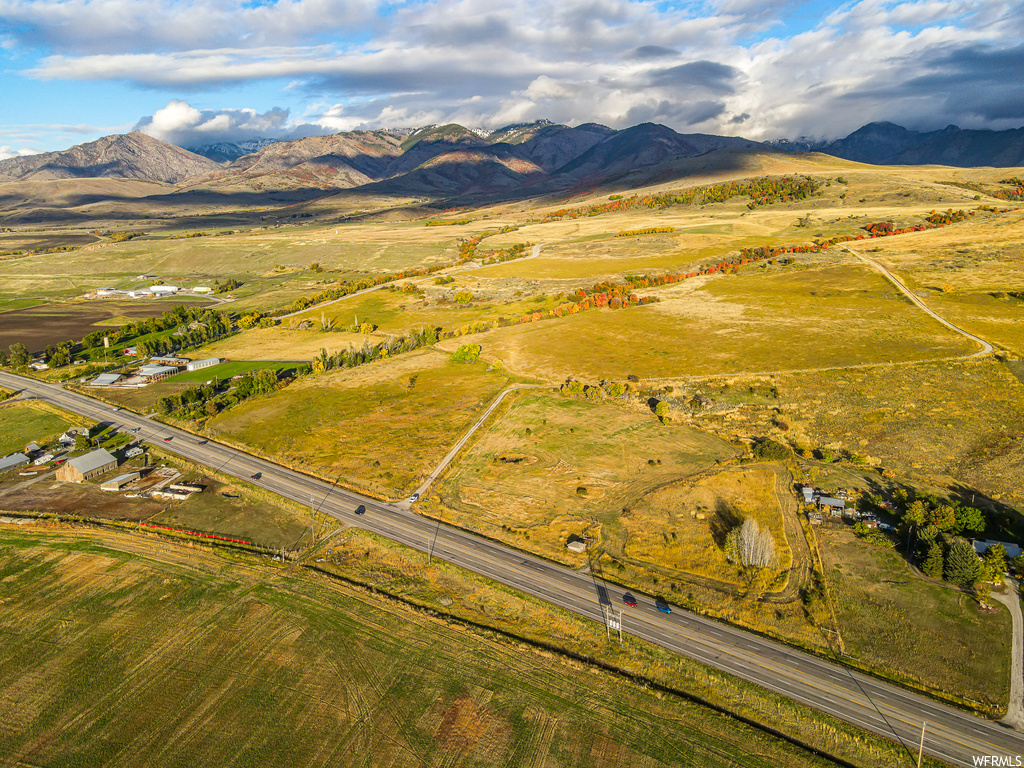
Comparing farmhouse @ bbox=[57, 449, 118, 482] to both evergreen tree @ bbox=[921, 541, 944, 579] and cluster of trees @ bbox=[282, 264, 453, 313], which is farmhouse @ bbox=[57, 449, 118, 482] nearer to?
evergreen tree @ bbox=[921, 541, 944, 579]

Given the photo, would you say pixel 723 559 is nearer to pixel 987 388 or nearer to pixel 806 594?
pixel 806 594

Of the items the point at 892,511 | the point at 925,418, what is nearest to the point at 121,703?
the point at 892,511

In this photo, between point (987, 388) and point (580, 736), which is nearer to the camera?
point (580, 736)

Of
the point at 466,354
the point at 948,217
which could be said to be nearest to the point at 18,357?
the point at 466,354

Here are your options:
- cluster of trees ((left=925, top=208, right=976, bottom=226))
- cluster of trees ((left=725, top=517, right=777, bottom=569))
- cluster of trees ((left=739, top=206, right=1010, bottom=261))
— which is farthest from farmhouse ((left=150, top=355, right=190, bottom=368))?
cluster of trees ((left=925, top=208, right=976, bottom=226))

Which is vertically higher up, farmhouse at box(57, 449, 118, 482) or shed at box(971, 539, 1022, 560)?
farmhouse at box(57, 449, 118, 482)

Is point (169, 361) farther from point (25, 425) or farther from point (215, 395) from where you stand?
point (25, 425)

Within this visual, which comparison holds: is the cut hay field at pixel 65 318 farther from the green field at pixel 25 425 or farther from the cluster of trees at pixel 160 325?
the green field at pixel 25 425
